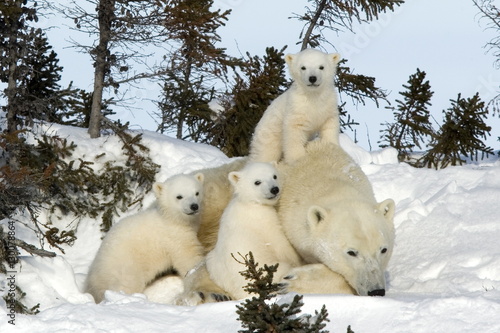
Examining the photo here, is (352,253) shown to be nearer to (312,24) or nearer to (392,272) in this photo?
(392,272)

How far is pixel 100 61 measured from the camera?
41.7 ft

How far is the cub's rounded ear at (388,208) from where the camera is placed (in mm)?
7594

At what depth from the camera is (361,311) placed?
608cm

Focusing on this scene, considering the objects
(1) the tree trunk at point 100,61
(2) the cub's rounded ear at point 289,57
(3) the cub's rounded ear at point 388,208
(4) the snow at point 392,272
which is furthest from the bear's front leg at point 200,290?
(1) the tree trunk at point 100,61

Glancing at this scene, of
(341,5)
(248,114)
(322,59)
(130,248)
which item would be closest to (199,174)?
(130,248)

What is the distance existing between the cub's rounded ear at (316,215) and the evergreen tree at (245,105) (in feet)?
27.8

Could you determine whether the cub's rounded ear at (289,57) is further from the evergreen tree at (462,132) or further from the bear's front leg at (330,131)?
the evergreen tree at (462,132)

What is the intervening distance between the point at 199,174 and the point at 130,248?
1140 mm

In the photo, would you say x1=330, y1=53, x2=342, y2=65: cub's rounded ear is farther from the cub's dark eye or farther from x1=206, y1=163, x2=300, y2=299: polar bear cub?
the cub's dark eye

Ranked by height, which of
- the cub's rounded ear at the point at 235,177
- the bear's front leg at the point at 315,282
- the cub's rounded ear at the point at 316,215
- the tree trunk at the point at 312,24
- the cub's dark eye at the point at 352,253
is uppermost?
the tree trunk at the point at 312,24

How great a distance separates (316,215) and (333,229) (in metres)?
0.21

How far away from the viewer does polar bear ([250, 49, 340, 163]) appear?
29.2ft

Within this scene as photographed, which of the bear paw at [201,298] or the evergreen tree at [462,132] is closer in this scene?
the bear paw at [201,298]

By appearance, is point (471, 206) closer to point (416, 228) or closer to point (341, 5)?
point (416, 228)
